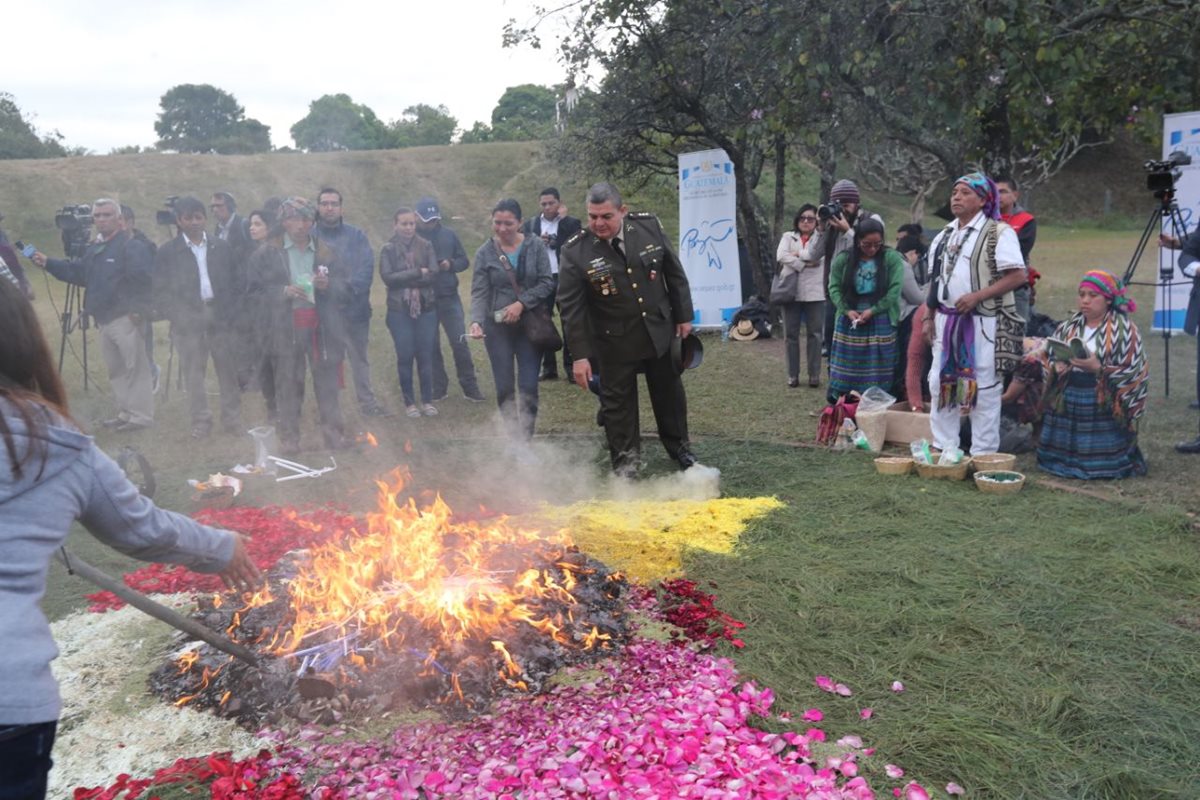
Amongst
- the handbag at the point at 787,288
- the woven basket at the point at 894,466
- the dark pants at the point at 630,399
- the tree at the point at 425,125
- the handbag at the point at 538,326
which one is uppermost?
the tree at the point at 425,125

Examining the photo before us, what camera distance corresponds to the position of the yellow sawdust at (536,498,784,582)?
17.1 feet

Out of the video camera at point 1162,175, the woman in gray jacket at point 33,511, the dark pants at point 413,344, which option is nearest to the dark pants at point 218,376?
the dark pants at point 413,344

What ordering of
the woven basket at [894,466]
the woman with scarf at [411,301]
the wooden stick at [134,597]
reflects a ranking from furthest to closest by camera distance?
1. the woman with scarf at [411,301]
2. the woven basket at [894,466]
3. the wooden stick at [134,597]

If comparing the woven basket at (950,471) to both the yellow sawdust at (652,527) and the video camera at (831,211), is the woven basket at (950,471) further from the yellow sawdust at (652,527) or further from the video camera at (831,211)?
the video camera at (831,211)

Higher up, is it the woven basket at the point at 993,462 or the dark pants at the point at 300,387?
the dark pants at the point at 300,387

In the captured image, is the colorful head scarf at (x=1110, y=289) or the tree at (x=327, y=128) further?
the tree at (x=327, y=128)

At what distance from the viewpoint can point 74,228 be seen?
10.6 m

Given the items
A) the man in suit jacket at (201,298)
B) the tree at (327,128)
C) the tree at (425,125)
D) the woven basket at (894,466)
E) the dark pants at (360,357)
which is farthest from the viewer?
the tree at (425,125)

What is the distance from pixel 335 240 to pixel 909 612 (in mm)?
6319

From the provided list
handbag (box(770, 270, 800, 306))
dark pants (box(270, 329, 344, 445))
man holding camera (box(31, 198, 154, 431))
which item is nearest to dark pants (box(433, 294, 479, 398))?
dark pants (box(270, 329, 344, 445))

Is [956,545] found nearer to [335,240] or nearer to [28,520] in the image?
[28,520]

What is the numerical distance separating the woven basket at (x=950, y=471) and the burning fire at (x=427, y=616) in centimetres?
302

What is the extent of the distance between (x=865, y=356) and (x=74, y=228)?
30.3 feet

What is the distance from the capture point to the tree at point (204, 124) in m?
26.2
